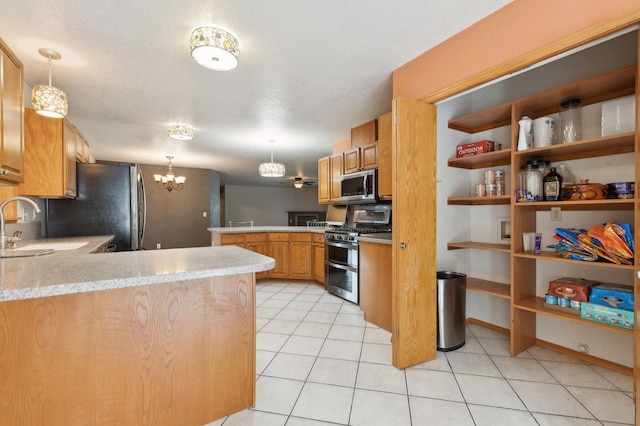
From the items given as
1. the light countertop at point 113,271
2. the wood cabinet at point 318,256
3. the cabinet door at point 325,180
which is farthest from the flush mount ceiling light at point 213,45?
the wood cabinet at point 318,256

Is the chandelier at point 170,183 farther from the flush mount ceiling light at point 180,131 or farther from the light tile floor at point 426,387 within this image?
the light tile floor at point 426,387

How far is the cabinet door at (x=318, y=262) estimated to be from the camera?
174 inches

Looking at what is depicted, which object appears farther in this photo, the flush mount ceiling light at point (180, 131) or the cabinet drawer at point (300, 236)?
the cabinet drawer at point (300, 236)

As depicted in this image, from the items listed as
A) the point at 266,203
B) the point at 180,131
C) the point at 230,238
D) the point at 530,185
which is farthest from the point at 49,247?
the point at 266,203

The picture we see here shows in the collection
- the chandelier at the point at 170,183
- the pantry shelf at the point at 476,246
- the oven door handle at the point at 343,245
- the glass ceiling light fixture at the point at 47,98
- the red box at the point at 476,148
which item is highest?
the glass ceiling light fixture at the point at 47,98

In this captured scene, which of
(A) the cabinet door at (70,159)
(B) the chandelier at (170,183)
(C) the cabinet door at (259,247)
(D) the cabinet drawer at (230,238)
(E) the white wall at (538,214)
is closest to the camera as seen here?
(E) the white wall at (538,214)

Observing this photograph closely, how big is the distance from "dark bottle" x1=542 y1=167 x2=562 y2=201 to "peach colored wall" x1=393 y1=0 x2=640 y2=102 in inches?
37.8

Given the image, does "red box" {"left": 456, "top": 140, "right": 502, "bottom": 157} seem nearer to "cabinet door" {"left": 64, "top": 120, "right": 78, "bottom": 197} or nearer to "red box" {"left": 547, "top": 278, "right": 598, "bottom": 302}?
"red box" {"left": 547, "top": 278, "right": 598, "bottom": 302}

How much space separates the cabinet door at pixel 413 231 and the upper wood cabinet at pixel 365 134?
1398mm

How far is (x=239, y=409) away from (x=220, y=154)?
470cm

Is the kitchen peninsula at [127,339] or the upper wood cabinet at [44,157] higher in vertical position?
the upper wood cabinet at [44,157]

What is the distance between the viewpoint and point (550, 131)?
2.09m

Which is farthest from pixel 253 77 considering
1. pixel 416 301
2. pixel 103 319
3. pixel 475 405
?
pixel 475 405

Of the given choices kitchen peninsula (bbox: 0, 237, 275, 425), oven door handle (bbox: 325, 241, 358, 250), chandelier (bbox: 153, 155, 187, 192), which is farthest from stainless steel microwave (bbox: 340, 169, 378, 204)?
chandelier (bbox: 153, 155, 187, 192)
